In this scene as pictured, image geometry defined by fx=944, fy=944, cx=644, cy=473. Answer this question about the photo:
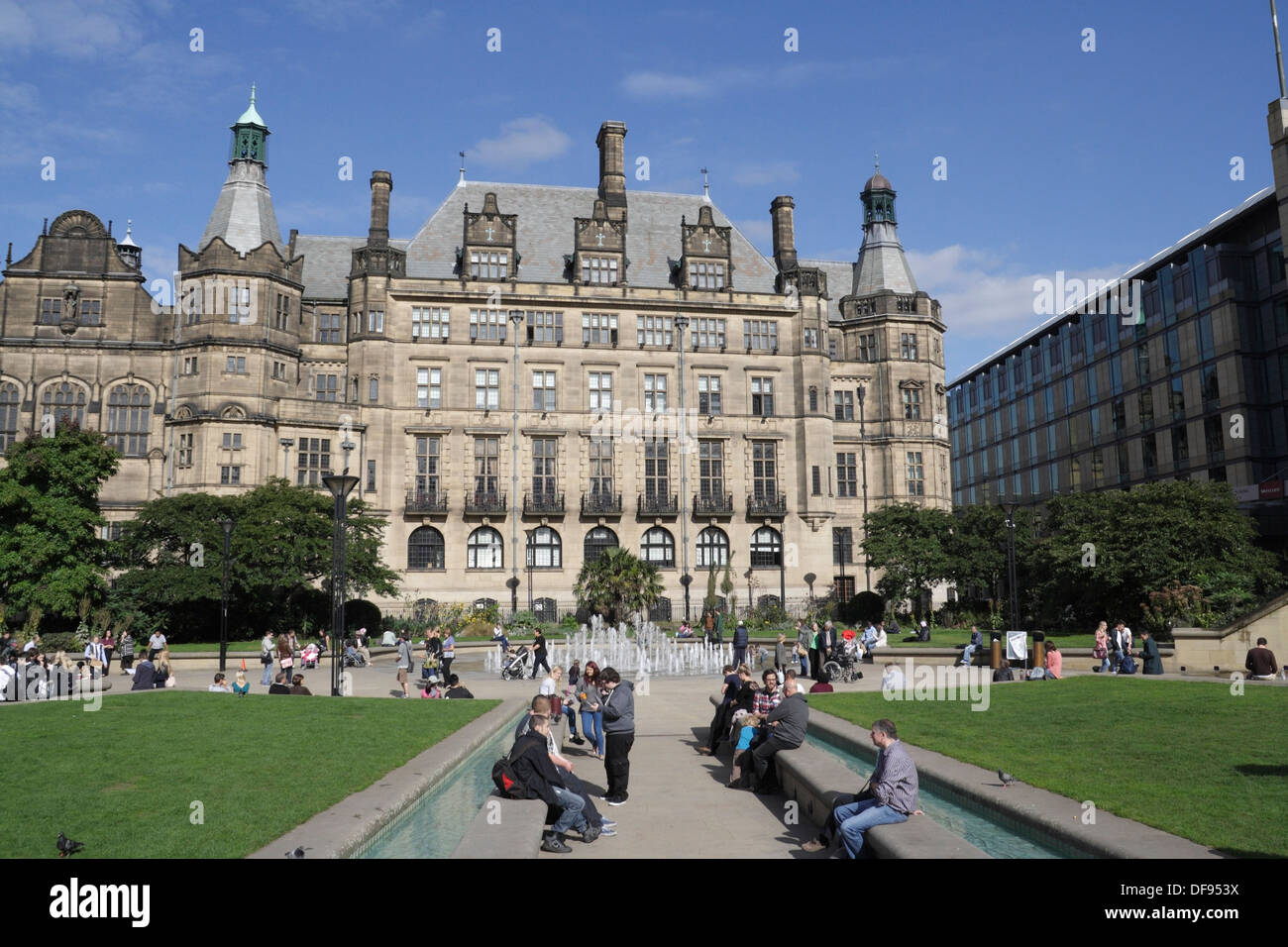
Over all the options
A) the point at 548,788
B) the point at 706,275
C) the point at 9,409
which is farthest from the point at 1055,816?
the point at 9,409

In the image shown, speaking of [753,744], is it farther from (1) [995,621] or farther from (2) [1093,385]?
(2) [1093,385]

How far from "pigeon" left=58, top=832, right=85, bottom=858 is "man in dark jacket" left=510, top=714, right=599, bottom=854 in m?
4.40

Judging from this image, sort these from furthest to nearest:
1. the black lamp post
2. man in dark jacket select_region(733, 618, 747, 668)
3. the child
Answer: man in dark jacket select_region(733, 618, 747, 668), the black lamp post, the child

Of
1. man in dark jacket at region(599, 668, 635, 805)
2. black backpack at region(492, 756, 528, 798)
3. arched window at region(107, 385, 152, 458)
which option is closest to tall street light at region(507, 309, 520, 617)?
arched window at region(107, 385, 152, 458)

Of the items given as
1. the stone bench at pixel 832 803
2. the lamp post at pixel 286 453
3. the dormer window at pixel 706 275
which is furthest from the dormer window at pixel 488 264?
the stone bench at pixel 832 803

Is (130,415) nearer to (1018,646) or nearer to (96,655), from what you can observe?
(96,655)

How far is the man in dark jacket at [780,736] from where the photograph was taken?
44.9 feet

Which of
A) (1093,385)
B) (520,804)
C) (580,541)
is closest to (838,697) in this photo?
(520,804)

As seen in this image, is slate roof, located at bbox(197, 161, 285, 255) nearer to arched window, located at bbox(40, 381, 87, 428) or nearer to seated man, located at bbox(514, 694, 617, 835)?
arched window, located at bbox(40, 381, 87, 428)

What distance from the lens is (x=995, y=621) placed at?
151 feet

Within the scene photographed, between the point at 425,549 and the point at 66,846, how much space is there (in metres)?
49.5

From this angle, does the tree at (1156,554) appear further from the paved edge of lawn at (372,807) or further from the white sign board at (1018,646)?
the paved edge of lawn at (372,807)

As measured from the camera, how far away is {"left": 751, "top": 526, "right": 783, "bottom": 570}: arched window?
198 ft
